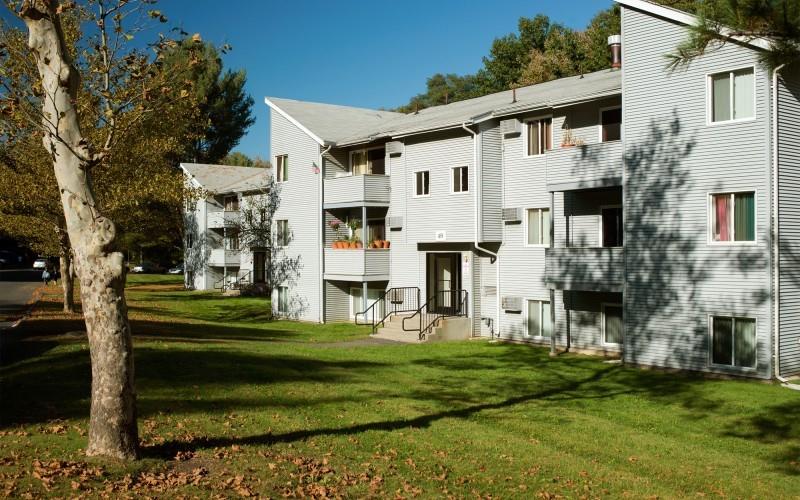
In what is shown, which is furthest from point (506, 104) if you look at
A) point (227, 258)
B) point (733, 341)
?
point (227, 258)

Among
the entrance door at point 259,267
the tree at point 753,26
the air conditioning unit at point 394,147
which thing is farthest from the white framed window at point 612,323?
the entrance door at point 259,267

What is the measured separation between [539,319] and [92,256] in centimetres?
1963

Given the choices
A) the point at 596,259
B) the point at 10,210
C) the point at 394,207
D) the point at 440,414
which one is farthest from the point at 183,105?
the point at 440,414

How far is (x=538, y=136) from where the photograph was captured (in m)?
26.5

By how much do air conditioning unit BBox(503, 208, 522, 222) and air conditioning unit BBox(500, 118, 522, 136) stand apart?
2888 millimetres

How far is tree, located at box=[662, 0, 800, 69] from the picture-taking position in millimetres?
8570

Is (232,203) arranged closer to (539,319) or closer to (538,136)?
(538,136)

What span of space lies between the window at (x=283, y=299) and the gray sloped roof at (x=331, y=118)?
8218 mm

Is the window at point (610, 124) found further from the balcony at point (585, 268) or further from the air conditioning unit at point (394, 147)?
the air conditioning unit at point (394, 147)

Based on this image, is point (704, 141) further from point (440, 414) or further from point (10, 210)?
point (10, 210)

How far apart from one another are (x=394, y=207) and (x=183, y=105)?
31.7 ft

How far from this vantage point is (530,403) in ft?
55.1

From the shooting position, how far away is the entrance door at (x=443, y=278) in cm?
2952

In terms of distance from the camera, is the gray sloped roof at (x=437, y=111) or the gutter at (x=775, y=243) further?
the gray sloped roof at (x=437, y=111)
